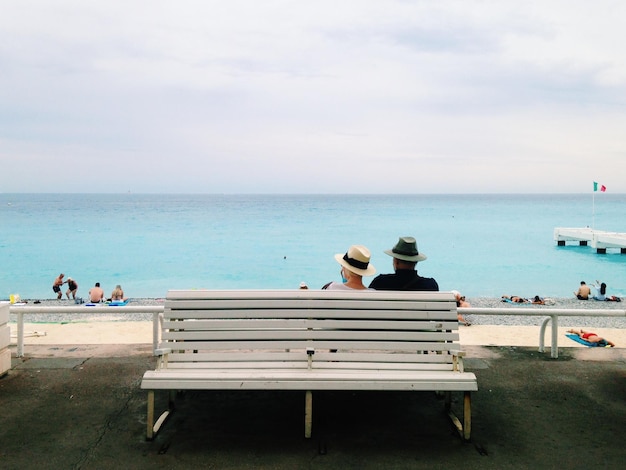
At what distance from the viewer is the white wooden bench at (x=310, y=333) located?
3617mm

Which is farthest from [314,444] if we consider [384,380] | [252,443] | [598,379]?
[598,379]

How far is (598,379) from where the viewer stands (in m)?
4.57

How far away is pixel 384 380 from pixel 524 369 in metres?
2.15

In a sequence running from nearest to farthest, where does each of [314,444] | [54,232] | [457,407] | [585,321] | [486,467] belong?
[486,467]
[314,444]
[457,407]
[585,321]
[54,232]

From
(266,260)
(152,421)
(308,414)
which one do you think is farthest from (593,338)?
(266,260)

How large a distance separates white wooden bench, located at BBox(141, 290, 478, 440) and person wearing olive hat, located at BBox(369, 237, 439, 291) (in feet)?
2.51

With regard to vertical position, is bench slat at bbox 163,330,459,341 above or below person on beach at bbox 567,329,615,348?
above

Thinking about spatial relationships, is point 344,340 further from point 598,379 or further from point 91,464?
point 598,379

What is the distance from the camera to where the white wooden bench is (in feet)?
11.9

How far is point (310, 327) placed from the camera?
3.78m

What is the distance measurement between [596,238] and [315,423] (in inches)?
2126

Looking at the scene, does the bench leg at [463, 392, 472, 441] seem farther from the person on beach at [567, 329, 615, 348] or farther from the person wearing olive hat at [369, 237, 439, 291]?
the person on beach at [567, 329, 615, 348]

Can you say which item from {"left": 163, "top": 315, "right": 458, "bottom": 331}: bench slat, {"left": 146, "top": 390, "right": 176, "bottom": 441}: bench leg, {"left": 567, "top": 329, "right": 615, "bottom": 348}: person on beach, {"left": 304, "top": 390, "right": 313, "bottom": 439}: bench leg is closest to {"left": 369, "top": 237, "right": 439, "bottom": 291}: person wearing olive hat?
{"left": 163, "top": 315, "right": 458, "bottom": 331}: bench slat

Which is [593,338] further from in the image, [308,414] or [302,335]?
[308,414]
